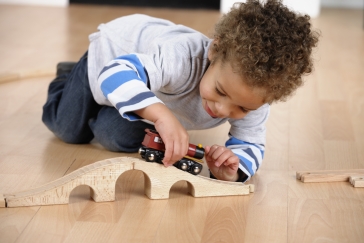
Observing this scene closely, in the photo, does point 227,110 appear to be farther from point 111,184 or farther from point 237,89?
point 111,184

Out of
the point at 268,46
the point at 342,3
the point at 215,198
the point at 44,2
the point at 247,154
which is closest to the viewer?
the point at 268,46

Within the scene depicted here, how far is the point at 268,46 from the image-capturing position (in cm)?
91

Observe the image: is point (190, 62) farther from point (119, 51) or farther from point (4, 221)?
point (4, 221)

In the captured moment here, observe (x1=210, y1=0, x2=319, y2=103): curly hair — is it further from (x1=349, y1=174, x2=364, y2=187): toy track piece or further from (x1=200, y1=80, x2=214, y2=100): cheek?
(x1=349, y1=174, x2=364, y2=187): toy track piece

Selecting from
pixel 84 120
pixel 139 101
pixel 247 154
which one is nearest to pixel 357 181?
pixel 247 154

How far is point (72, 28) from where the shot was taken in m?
2.59

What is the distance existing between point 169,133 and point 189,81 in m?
Answer: 0.18

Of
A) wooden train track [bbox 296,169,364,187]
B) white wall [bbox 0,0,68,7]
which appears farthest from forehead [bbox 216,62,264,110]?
white wall [bbox 0,0,68,7]

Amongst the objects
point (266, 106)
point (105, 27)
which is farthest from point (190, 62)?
→ point (105, 27)

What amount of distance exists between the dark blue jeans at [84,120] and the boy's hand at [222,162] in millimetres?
253

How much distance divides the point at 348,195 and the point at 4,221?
595 millimetres

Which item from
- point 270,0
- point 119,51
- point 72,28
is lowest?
point 72,28

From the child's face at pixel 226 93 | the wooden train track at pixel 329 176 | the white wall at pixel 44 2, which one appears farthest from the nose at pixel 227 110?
the white wall at pixel 44 2

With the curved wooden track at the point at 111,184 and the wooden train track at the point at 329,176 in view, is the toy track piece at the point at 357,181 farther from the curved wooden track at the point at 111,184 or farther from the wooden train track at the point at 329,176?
the curved wooden track at the point at 111,184
